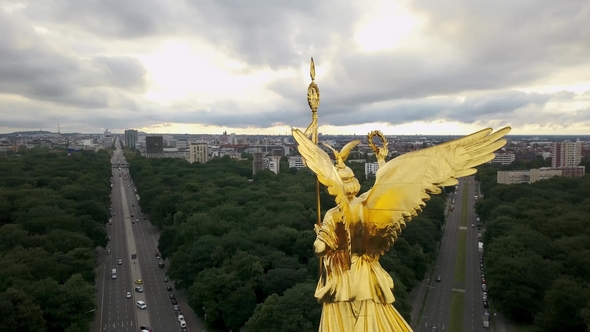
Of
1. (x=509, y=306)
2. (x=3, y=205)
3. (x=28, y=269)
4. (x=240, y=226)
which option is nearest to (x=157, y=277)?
(x=240, y=226)

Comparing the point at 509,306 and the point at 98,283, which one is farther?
the point at 98,283

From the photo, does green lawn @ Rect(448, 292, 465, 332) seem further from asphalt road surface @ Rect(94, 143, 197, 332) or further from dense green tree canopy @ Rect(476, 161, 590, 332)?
asphalt road surface @ Rect(94, 143, 197, 332)

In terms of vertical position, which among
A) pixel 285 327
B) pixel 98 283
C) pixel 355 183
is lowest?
pixel 98 283

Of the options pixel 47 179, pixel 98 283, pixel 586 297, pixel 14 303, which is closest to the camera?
pixel 14 303

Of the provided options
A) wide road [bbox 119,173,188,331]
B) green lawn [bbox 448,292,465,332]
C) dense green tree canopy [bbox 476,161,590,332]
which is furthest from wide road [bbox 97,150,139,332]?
dense green tree canopy [bbox 476,161,590,332]

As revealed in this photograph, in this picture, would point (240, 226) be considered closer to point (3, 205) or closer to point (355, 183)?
point (3, 205)

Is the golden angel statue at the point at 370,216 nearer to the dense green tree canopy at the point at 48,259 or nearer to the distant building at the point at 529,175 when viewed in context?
the dense green tree canopy at the point at 48,259

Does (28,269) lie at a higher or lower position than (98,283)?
higher

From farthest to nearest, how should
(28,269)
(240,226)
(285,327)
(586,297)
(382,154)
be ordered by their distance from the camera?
1. (240,226)
2. (28,269)
3. (586,297)
4. (285,327)
5. (382,154)
